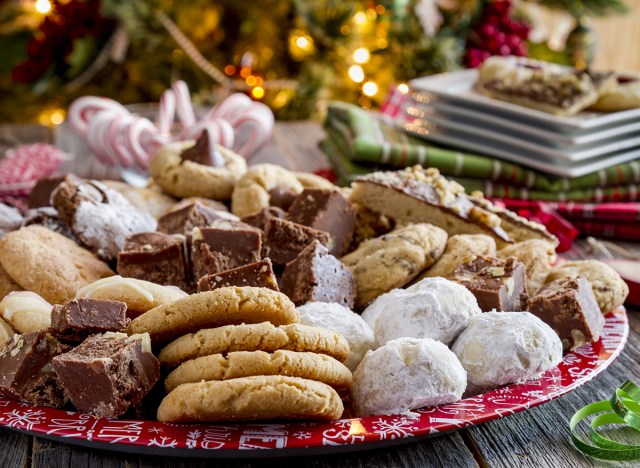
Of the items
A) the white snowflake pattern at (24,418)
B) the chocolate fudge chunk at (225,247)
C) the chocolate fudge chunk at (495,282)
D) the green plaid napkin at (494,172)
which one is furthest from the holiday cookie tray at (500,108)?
the white snowflake pattern at (24,418)

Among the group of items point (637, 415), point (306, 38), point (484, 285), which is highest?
point (306, 38)

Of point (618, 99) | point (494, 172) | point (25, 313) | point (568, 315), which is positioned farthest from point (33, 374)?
point (618, 99)

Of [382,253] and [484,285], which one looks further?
[382,253]

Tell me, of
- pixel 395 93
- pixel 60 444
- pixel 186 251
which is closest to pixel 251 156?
pixel 395 93

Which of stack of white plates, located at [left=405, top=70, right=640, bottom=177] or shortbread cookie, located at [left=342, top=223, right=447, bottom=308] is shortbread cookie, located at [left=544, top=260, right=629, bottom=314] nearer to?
shortbread cookie, located at [left=342, top=223, right=447, bottom=308]

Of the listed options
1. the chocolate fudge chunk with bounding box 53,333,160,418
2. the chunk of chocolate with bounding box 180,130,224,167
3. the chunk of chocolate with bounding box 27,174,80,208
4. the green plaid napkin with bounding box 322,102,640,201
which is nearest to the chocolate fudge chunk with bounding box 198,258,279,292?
the chocolate fudge chunk with bounding box 53,333,160,418

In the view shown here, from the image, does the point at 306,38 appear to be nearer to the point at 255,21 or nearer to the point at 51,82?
the point at 255,21

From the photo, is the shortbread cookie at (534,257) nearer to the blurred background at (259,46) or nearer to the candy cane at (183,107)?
the candy cane at (183,107)
